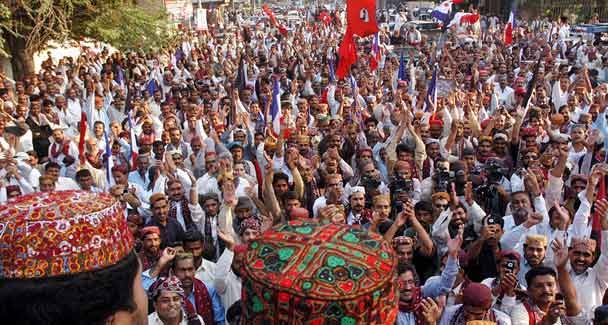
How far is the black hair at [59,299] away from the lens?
1.20m

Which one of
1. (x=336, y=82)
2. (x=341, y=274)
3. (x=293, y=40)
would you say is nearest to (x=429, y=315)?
(x=341, y=274)

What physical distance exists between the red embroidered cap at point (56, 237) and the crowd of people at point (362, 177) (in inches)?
4.5

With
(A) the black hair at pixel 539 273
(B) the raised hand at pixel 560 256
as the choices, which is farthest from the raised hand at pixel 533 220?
(A) the black hair at pixel 539 273

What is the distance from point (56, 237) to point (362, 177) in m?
4.79

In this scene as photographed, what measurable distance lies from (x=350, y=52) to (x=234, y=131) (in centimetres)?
313

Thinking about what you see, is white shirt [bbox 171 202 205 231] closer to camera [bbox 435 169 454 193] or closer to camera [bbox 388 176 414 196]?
camera [bbox 388 176 414 196]

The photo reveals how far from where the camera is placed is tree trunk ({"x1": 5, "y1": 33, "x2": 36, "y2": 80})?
1266 centimetres

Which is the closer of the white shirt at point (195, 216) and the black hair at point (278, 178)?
the white shirt at point (195, 216)

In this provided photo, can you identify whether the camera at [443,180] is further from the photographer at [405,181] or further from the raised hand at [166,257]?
the raised hand at [166,257]

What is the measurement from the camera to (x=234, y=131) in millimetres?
7551

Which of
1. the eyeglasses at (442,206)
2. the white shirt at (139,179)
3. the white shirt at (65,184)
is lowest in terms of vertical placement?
the white shirt at (139,179)

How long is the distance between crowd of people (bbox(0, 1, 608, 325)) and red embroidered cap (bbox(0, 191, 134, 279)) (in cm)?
11

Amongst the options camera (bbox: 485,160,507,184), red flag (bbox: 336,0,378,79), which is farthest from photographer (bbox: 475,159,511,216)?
red flag (bbox: 336,0,378,79)

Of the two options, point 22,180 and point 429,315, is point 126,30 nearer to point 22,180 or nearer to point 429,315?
point 22,180
